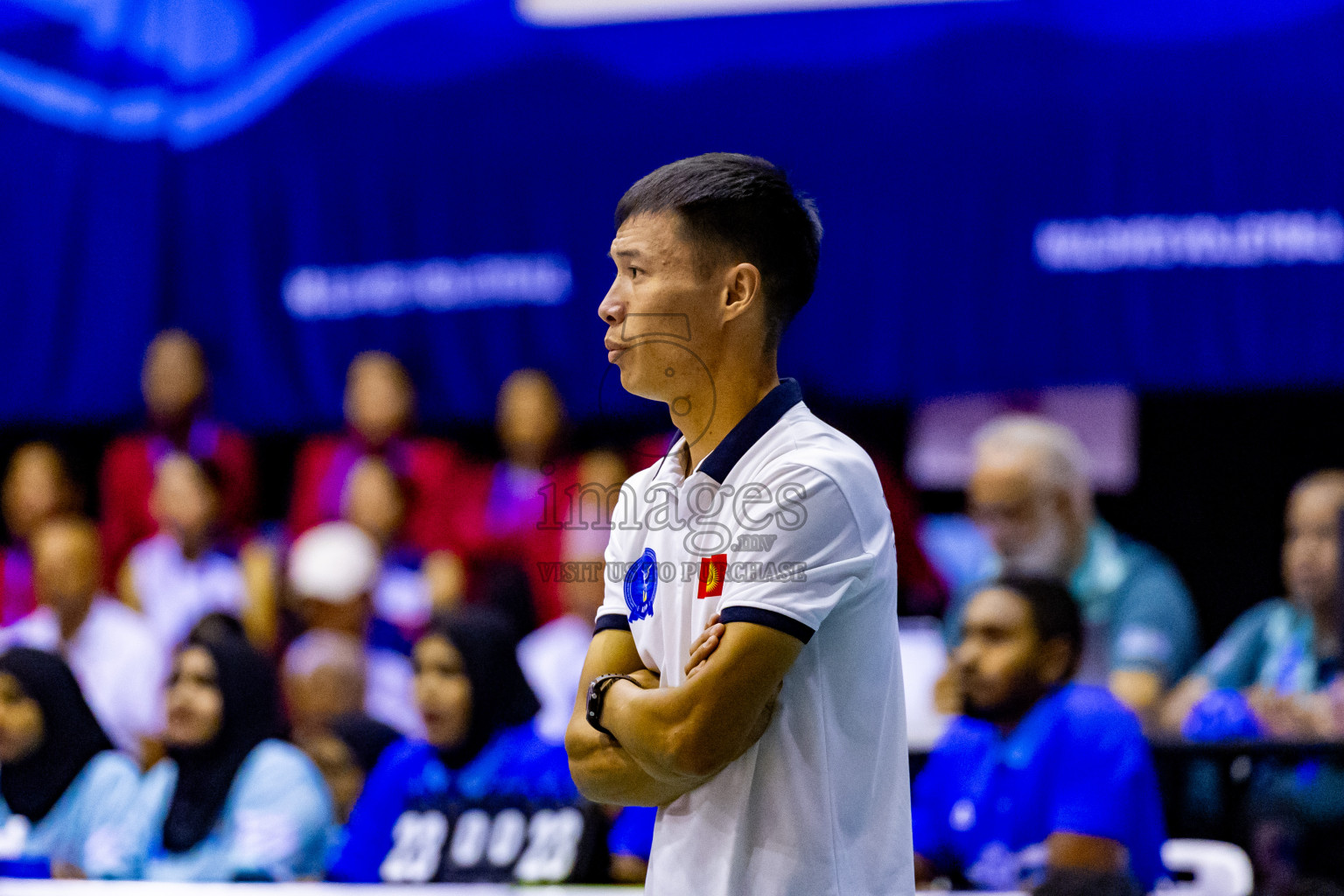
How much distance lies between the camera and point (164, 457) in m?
6.09

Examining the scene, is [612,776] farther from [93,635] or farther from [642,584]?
[93,635]

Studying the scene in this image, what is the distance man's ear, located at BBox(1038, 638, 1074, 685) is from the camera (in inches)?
149

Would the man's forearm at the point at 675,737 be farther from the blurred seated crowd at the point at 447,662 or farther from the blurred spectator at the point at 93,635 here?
the blurred spectator at the point at 93,635

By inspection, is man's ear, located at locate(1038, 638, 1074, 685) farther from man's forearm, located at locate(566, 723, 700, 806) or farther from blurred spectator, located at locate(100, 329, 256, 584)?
blurred spectator, located at locate(100, 329, 256, 584)

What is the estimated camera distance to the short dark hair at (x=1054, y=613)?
3.81m

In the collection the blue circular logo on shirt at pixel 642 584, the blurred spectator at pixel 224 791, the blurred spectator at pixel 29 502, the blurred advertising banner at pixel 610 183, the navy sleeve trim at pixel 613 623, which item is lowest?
the blurred spectator at pixel 224 791

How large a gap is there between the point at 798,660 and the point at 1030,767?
232cm

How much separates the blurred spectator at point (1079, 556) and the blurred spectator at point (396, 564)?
206 centimetres

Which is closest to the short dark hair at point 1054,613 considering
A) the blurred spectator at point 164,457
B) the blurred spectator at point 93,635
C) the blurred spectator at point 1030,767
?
the blurred spectator at point 1030,767

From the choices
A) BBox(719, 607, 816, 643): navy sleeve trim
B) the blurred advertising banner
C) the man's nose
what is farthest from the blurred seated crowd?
BBox(719, 607, 816, 643): navy sleeve trim

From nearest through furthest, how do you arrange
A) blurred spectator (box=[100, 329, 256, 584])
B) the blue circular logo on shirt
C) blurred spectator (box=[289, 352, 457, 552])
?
the blue circular logo on shirt < blurred spectator (box=[289, 352, 457, 552]) < blurred spectator (box=[100, 329, 256, 584])

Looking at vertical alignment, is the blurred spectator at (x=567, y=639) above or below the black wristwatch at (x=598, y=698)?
above

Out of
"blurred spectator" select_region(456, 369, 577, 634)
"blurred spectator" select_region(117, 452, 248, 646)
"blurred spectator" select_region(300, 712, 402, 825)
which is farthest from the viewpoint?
"blurred spectator" select_region(117, 452, 248, 646)

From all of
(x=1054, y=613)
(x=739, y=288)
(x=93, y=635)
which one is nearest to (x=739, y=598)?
(x=739, y=288)
